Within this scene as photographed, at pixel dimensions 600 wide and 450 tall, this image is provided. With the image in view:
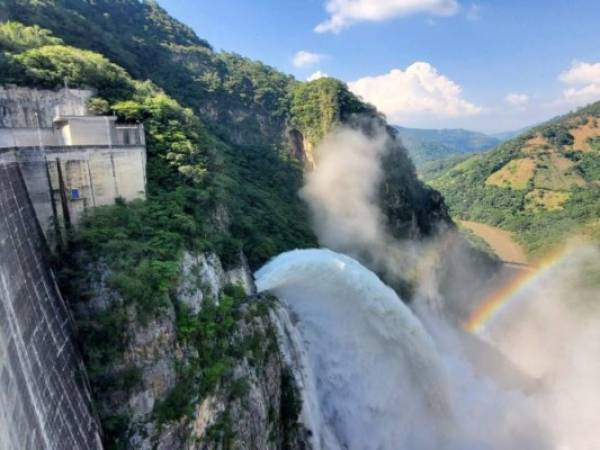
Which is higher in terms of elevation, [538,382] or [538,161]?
[538,161]

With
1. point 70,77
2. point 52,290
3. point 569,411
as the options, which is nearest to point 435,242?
point 569,411

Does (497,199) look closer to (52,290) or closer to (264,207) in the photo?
(264,207)

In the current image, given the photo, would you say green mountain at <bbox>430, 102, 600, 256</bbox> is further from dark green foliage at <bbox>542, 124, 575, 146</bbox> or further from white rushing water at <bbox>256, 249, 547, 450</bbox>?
white rushing water at <bbox>256, 249, 547, 450</bbox>

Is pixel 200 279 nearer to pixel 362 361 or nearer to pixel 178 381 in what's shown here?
pixel 178 381

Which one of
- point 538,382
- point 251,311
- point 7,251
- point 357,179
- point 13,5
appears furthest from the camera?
point 357,179

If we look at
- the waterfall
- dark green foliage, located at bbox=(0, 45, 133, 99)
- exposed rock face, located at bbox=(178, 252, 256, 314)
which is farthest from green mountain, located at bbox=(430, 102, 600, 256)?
dark green foliage, located at bbox=(0, 45, 133, 99)

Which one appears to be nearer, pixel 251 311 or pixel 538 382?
pixel 251 311

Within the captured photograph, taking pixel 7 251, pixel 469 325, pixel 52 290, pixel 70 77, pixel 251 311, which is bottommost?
pixel 469 325
